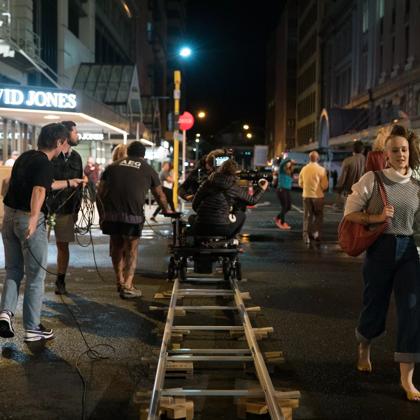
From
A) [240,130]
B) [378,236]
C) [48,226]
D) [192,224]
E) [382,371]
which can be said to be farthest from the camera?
[240,130]

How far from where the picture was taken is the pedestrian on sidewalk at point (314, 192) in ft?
45.4

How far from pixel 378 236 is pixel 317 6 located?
276ft

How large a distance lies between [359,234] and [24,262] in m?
2.98

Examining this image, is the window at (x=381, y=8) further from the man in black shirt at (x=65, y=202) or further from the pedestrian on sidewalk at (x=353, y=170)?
the man in black shirt at (x=65, y=202)

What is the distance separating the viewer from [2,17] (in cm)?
1855

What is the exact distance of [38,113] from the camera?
62.3ft

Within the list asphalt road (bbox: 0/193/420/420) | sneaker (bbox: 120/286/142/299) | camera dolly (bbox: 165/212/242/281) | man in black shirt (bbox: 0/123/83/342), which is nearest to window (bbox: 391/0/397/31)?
asphalt road (bbox: 0/193/420/420)

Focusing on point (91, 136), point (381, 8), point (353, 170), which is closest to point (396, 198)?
point (353, 170)

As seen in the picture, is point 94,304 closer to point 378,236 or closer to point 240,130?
point 378,236

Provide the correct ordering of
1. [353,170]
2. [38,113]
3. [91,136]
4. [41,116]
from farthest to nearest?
1. [91,136]
2. [41,116]
3. [38,113]
4. [353,170]

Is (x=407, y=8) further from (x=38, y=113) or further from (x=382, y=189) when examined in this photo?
(x=382, y=189)

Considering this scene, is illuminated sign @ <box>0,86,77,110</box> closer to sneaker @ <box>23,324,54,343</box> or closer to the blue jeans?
the blue jeans

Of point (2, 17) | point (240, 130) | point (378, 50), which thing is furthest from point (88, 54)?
point (240, 130)

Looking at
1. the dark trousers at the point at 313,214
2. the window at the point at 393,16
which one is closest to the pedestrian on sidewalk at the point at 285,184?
the dark trousers at the point at 313,214
